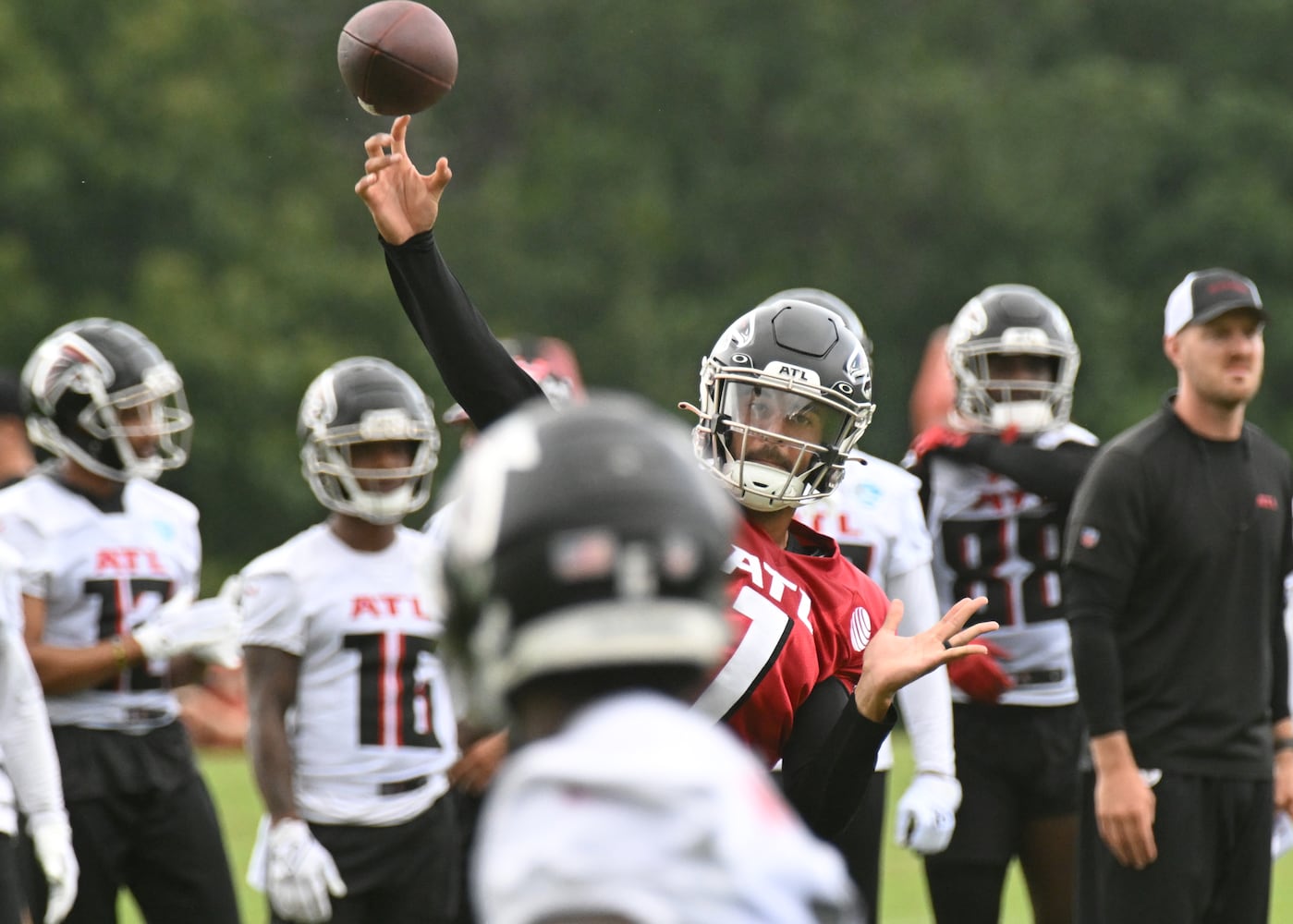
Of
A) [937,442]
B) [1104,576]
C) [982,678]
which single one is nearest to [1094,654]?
[1104,576]

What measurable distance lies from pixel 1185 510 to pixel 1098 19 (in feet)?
102

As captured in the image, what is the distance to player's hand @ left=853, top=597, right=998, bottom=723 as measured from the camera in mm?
3150

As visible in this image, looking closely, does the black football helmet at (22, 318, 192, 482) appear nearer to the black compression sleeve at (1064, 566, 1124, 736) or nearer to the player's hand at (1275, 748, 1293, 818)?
the black compression sleeve at (1064, 566, 1124, 736)

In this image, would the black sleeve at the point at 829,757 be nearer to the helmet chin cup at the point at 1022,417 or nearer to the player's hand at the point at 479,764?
the player's hand at the point at 479,764

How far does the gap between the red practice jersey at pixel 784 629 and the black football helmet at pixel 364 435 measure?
8.88 feet

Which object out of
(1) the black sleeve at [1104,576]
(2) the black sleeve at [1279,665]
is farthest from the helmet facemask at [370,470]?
(2) the black sleeve at [1279,665]

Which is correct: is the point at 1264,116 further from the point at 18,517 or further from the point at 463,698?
the point at 463,698

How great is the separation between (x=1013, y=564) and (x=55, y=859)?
2886mm

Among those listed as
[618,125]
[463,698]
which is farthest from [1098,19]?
[463,698]

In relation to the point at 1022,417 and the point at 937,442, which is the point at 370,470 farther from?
the point at 1022,417

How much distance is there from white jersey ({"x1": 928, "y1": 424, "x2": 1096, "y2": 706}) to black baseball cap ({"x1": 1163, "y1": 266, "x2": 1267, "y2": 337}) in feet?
3.12

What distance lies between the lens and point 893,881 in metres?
11.2

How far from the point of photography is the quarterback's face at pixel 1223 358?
17.9 feet

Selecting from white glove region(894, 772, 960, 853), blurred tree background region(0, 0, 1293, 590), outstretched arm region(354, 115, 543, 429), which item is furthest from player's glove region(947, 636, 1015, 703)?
blurred tree background region(0, 0, 1293, 590)
